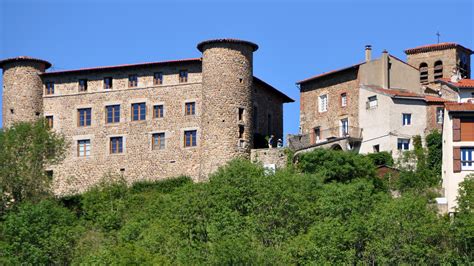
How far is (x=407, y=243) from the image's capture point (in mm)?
54031

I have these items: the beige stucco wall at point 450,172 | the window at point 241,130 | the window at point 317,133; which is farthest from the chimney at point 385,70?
the beige stucco wall at point 450,172

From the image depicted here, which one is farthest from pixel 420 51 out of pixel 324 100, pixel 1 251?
pixel 1 251

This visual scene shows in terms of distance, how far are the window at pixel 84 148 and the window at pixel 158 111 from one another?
4230 millimetres

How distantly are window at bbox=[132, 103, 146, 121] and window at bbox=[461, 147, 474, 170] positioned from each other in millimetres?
19620

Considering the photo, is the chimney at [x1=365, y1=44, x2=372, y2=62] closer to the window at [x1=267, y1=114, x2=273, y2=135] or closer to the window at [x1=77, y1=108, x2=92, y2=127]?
the window at [x1=267, y1=114, x2=273, y2=135]

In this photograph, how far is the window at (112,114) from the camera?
71500 millimetres

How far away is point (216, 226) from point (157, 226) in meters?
2.87

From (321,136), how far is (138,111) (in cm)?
1033

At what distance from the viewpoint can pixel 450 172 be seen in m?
59.8

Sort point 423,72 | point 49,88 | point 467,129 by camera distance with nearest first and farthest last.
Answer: point 467,129 < point 49,88 < point 423,72

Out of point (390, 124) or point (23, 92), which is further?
point (23, 92)

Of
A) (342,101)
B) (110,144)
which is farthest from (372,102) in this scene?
(110,144)

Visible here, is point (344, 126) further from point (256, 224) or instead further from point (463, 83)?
point (256, 224)

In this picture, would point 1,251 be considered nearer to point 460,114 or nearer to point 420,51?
A: point 460,114
